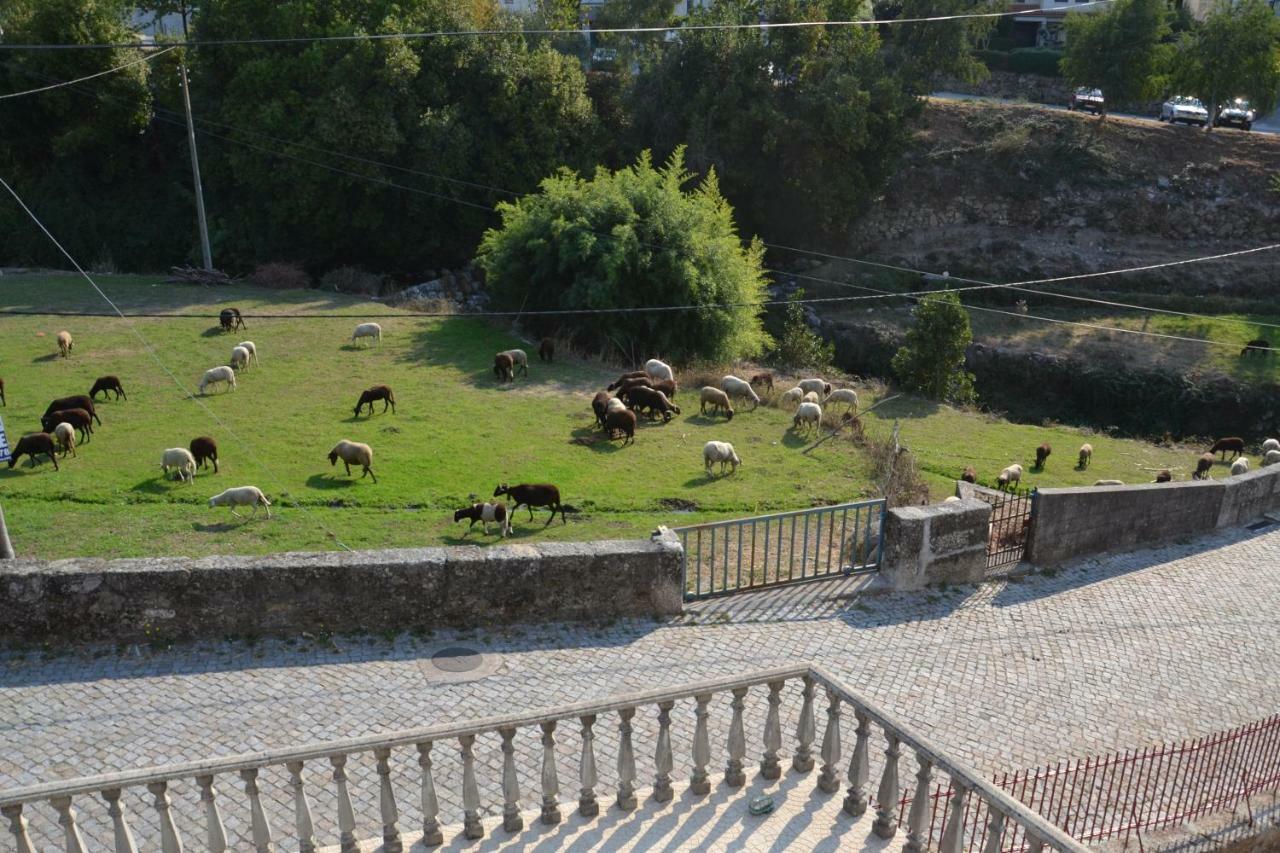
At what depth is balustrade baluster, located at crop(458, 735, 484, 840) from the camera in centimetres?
792

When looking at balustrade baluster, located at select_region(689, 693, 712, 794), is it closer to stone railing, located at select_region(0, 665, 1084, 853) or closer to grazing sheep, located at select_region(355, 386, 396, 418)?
stone railing, located at select_region(0, 665, 1084, 853)

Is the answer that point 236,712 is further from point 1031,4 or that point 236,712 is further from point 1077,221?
point 1031,4

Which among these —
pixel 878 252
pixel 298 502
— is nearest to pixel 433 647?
pixel 298 502

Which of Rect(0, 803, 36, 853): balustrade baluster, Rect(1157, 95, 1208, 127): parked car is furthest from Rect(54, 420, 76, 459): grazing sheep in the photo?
Rect(1157, 95, 1208, 127): parked car

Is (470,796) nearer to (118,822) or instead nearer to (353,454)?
(118,822)

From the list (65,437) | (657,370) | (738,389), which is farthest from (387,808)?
(657,370)

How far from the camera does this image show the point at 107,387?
77.5 feet

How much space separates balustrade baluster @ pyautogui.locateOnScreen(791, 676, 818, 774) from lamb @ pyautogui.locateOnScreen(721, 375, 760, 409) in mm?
17819

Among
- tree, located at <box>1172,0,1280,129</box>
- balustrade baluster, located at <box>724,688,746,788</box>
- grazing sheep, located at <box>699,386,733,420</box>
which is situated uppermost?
tree, located at <box>1172,0,1280,129</box>

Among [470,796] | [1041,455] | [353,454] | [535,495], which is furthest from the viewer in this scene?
[1041,455]

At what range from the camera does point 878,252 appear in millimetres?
49656

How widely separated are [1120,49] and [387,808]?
2037 inches

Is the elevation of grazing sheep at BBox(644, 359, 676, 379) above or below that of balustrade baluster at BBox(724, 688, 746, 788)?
below

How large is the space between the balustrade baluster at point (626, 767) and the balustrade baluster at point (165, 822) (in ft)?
10.8
